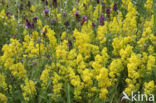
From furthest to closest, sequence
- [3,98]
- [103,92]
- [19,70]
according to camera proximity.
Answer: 1. [19,70]
2. [3,98]
3. [103,92]

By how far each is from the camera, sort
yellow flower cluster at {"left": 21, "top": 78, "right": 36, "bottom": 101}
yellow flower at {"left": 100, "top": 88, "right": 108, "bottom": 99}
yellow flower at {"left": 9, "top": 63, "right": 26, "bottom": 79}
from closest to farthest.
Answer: yellow flower at {"left": 100, "top": 88, "right": 108, "bottom": 99} < yellow flower cluster at {"left": 21, "top": 78, "right": 36, "bottom": 101} < yellow flower at {"left": 9, "top": 63, "right": 26, "bottom": 79}

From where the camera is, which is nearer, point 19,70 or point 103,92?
point 103,92

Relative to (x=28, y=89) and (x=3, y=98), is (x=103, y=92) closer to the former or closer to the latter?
(x=28, y=89)

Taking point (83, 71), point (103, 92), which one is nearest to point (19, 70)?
point (83, 71)

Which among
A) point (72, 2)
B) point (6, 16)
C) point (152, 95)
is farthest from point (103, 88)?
point (72, 2)

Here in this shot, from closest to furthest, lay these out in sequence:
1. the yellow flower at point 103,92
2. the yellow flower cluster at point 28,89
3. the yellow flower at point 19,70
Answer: the yellow flower at point 103,92, the yellow flower cluster at point 28,89, the yellow flower at point 19,70

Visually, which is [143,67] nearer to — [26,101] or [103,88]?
[103,88]

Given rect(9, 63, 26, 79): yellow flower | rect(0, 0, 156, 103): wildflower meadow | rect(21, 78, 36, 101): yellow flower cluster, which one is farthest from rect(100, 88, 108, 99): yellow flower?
rect(9, 63, 26, 79): yellow flower

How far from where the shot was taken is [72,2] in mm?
5152

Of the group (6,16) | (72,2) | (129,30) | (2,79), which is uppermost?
(72,2)

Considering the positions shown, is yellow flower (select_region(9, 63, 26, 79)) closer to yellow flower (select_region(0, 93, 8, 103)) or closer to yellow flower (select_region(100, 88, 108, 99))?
yellow flower (select_region(0, 93, 8, 103))

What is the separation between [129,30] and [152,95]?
3.70ft

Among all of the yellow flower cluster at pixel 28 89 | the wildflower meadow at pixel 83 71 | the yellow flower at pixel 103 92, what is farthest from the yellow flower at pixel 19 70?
the yellow flower at pixel 103 92

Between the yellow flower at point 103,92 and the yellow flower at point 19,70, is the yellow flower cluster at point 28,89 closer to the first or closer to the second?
the yellow flower at point 19,70
